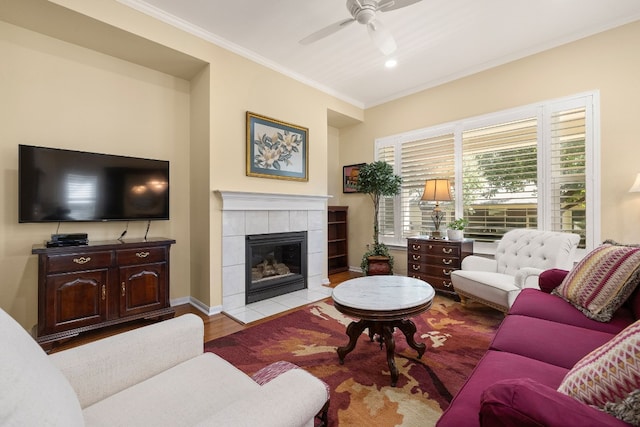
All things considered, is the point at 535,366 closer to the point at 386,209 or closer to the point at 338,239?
the point at 386,209

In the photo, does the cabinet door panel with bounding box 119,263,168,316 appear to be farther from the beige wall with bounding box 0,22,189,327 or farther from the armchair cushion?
the armchair cushion

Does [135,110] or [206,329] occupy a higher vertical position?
[135,110]

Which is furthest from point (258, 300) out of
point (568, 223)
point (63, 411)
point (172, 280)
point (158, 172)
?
point (568, 223)

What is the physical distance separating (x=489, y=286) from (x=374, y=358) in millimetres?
1305

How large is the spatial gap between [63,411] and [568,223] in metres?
4.18

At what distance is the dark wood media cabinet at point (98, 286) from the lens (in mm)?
2283

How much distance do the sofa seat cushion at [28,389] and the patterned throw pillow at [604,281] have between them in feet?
7.91

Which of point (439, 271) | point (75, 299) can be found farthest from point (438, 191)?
point (75, 299)

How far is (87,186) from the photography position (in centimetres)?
264

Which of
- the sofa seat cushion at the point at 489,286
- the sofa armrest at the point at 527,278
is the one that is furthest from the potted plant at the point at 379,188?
the sofa armrest at the point at 527,278

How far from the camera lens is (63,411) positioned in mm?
638

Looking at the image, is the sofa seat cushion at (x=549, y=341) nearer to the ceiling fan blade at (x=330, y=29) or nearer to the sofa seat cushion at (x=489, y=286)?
the sofa seat cushion at (x=489, y=286)

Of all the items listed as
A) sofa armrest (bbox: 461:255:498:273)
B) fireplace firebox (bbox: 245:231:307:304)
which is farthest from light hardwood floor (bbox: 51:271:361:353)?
sofa armrest (bbox: 461:255:498:273)

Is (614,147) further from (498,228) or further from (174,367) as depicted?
(174,367)
